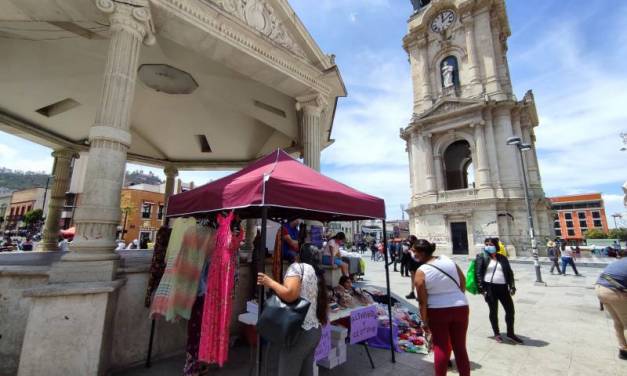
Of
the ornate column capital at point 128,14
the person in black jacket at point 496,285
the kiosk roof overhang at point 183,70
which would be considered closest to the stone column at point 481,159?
the kiosk roof overhang at point 183,70

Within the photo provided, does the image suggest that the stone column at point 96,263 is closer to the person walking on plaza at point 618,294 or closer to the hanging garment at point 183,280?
the hanging garment at point 183,280

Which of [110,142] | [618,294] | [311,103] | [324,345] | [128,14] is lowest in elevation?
[324,345]

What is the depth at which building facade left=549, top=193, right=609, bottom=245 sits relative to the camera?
83.1 metres

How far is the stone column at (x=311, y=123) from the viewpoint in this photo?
750 centimetres

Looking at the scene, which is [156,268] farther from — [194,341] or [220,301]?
[220,301]

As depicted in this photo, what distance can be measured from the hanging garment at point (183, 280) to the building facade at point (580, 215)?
109 meters

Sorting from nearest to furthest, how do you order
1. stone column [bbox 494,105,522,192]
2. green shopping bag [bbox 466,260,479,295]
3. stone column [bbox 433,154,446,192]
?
green shopping bag [bbox 466,260,479,295]
stone column [bbox 494,105,522,192]
stone column [bbox 433,154,446,192]

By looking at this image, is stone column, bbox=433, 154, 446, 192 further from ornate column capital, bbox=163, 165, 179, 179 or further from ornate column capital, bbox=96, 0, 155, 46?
ornate column capital, bbox=96, 0, 155, 46

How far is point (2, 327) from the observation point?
364cm

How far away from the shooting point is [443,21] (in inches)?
1309

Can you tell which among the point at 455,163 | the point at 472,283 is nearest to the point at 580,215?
the point at 455,163

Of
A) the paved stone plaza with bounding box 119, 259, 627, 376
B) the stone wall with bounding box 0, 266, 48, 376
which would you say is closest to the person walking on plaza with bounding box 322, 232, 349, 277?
the paved stone plaza with bounding box 119, 259, 627, 376

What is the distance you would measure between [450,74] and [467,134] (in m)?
8.01

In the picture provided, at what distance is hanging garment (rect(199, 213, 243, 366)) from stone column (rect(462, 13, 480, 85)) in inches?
1347
